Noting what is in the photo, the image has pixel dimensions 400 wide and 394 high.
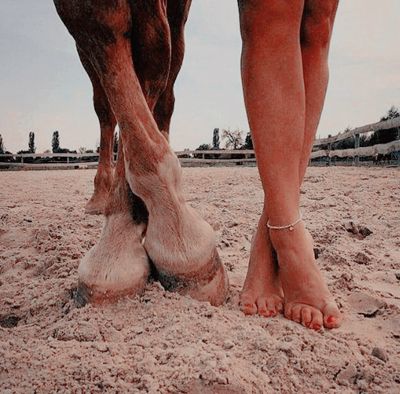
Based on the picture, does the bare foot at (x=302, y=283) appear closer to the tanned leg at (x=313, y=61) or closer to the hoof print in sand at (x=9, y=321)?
the tanned leg at (x=313, y=61)

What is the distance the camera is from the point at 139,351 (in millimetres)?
765

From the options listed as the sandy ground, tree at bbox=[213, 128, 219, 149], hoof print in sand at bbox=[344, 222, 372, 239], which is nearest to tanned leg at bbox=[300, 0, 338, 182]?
the sandy ground

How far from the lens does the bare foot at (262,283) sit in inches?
42.7

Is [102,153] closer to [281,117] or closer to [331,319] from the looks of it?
[281,117]

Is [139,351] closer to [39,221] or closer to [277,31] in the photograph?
[277,31]

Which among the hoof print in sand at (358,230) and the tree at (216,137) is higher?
the tree at (216,137)

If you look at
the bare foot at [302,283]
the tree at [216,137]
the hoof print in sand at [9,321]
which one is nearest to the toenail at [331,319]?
the bare foot at [302,283]

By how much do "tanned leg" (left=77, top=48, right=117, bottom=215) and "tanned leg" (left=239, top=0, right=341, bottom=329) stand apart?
4.62 feet

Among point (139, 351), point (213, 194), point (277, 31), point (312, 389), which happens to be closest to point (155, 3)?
point (277, 31)

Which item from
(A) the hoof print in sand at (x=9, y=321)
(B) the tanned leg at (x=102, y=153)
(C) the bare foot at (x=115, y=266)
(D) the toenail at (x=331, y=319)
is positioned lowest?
(A) the hoof print in sand at (x=9, y=321)

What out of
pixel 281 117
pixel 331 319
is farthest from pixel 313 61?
pixel 331 319

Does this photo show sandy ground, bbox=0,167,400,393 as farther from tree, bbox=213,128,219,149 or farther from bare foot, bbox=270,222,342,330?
tree, bbox=213,128,219,149

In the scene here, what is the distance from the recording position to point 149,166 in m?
1.01

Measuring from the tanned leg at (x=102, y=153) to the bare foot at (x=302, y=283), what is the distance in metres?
1.43
